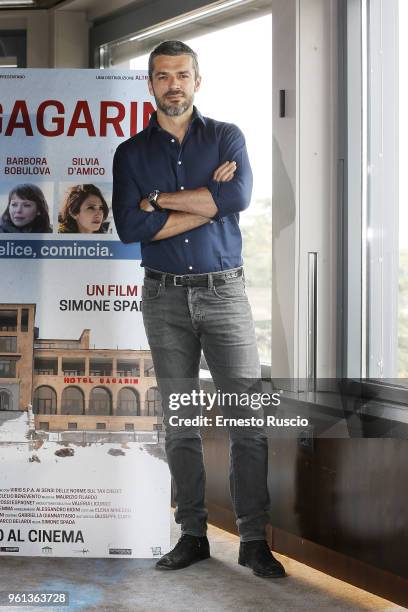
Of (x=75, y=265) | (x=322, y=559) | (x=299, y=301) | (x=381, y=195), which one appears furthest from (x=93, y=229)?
(x=322, y=559)

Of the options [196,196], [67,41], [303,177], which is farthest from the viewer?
[67,41]

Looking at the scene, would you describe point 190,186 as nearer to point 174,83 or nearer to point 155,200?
point 155,200

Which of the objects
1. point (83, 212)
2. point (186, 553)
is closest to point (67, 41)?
point (83, 212)

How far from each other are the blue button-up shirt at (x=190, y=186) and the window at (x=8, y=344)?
0.55 meters

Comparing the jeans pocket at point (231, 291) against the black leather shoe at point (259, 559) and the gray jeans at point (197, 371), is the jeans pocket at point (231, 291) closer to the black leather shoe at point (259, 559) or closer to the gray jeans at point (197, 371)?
the gray jeans at point (197, 371)

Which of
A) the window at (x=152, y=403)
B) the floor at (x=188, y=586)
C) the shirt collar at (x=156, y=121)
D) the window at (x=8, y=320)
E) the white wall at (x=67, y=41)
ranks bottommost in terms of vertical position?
the floor at (x=188, y=586)

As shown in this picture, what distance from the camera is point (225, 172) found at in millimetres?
3082

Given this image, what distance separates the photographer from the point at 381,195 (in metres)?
3.14

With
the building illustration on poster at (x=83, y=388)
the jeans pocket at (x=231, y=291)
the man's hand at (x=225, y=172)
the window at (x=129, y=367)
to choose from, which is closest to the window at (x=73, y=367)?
the building illustration on poster at (x=83, y=388)

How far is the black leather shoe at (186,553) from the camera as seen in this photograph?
126 inches

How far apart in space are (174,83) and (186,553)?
1.58m

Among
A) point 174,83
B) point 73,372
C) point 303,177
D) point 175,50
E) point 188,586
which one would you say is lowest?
point 188,586

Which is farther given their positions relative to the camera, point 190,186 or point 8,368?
point 8,368

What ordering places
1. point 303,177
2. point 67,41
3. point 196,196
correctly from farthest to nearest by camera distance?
point 67,41 < point 303,177 < point 196,196
